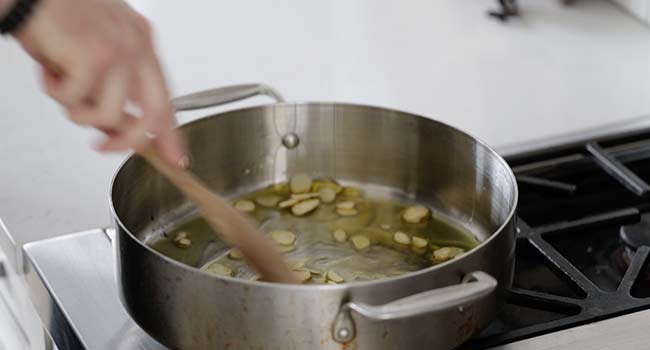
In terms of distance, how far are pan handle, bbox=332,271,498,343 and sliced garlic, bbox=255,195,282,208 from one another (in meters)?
0.28

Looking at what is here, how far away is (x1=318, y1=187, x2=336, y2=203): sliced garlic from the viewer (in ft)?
3.30

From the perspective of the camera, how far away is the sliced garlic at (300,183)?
40.2 inches

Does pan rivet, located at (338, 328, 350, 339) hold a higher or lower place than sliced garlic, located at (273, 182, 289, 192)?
higher

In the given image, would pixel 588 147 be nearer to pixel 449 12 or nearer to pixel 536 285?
pixel 536 285

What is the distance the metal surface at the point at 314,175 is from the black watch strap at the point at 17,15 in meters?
0.18

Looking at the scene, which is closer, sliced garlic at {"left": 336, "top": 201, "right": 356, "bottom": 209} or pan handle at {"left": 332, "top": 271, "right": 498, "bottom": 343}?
pan handle at {"left": 332, "top": 271, "right": 498, "bottom": 343}

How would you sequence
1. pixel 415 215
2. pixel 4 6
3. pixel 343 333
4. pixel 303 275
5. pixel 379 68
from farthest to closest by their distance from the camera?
pixel 379 68 → pixel 415 215 → pixel 303 275 → pixel 343 333 → pixel 4 6

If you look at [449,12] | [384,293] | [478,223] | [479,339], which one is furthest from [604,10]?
[384,293]

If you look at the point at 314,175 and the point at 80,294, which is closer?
the point at 80,294

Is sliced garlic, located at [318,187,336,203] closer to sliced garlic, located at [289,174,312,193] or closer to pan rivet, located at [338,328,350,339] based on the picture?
sliced garlic, located at [289,174,312,193]

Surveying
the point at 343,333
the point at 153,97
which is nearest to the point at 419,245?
the point at 343,333

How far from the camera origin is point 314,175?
1038mm

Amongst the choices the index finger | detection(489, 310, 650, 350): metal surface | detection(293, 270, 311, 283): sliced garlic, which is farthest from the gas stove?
the index finger

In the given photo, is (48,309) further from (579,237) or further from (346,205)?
(579,237)
